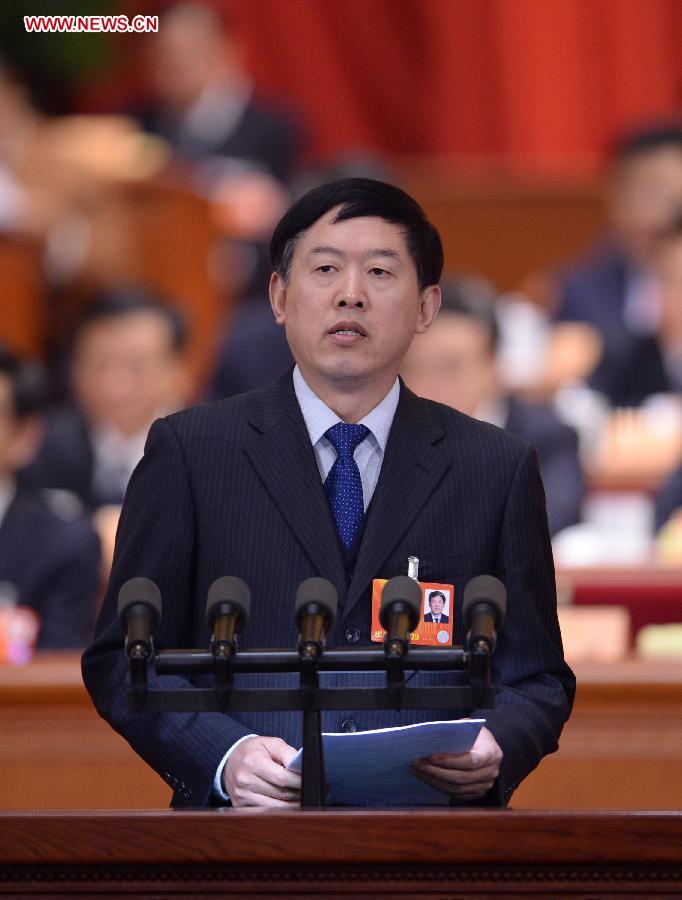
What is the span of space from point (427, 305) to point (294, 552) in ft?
0.98

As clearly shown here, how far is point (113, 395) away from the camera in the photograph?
4.34 metres

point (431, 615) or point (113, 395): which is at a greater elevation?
point (113, 395)

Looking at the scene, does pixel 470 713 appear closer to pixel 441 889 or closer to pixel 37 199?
pixel 441 889

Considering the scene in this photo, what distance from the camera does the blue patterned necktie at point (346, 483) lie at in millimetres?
1680

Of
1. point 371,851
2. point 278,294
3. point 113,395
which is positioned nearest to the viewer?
point 371,851

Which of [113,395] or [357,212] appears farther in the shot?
[113,395]

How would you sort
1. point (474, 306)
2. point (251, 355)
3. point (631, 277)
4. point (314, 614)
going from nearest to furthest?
point (314, 614), point (474, 306), point (251, 355), point (631, 277)

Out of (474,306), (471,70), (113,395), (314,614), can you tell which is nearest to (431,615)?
(314,614)

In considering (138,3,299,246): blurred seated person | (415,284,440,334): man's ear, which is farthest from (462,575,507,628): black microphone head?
(138,3,299,246): blurred seated person

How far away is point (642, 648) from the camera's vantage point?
294cm

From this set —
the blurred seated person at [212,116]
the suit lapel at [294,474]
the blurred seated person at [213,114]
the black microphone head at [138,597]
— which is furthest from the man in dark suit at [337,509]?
the blurred seated person at [213,114]

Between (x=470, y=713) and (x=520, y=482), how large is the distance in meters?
0.23

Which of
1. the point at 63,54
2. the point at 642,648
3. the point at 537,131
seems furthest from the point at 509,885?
the point at 537,131

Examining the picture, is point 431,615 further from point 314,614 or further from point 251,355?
point 251,355
